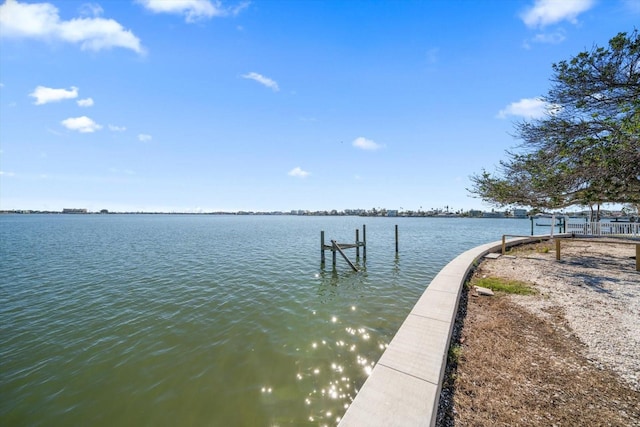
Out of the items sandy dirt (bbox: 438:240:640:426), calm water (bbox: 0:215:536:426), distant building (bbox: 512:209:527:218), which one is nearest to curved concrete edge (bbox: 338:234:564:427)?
sandy dirt (bbox: 438:240:640:426)

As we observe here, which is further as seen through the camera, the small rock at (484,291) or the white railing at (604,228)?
the white railing at (604,228)

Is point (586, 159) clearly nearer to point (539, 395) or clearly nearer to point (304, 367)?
point (539, 395)

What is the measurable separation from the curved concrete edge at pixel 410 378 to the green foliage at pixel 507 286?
11.7 feet

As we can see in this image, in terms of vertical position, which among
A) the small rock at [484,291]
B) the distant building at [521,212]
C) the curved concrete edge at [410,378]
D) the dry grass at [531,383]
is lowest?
the dry grass at [531,383]

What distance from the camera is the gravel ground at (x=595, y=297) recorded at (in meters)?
4.46

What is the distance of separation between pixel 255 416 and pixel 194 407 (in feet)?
3.78

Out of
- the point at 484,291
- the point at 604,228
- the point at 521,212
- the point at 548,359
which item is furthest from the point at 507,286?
the point at 521,212

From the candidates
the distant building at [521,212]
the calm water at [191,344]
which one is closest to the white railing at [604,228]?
the distant building at [521,212]

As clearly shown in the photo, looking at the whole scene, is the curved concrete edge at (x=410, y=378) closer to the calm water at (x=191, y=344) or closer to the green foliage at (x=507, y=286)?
the calm water at (x=191, y=344)

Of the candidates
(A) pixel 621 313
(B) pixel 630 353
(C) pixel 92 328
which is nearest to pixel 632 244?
(A) pixel 621 313

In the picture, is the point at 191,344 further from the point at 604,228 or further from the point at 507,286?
the point at 604,228

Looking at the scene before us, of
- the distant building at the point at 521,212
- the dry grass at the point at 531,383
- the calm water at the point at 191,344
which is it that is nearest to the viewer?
the dry grass at the point at 531,383

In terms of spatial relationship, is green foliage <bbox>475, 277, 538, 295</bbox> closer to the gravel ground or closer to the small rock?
the gravel ground

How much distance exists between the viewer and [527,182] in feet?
47.0
